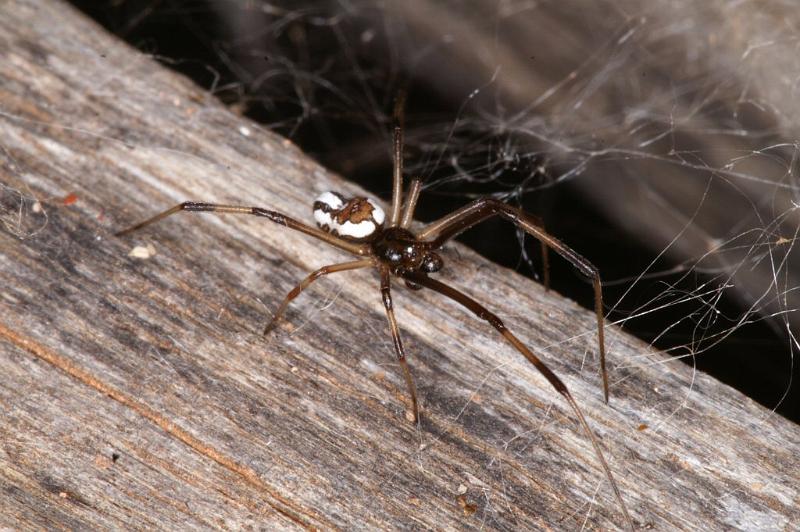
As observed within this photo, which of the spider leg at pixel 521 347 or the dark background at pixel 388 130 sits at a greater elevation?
the dark background at pixel 388 130

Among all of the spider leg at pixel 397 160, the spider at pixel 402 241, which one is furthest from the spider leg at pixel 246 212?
the spider leg at pixel 397 160

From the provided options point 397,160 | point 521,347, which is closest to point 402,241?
point 397,160

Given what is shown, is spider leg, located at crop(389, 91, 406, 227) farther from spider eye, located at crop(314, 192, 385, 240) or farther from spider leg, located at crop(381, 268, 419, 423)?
spider leg, located at crop(381, 268, 419, 423)

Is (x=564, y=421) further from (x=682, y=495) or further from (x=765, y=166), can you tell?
(x=765, y=166)

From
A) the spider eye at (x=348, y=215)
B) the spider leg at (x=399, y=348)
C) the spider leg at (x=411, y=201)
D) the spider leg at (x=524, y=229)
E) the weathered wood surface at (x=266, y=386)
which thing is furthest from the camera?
the spider leg at (x=411, y=201)

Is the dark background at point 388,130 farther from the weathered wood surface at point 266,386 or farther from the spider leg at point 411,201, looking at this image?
the weathered wood surface at point 266,386

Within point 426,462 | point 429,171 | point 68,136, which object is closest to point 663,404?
point 426,462

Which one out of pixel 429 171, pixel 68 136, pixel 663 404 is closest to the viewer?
pixel 663 404

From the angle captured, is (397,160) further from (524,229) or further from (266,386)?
(266,386)
